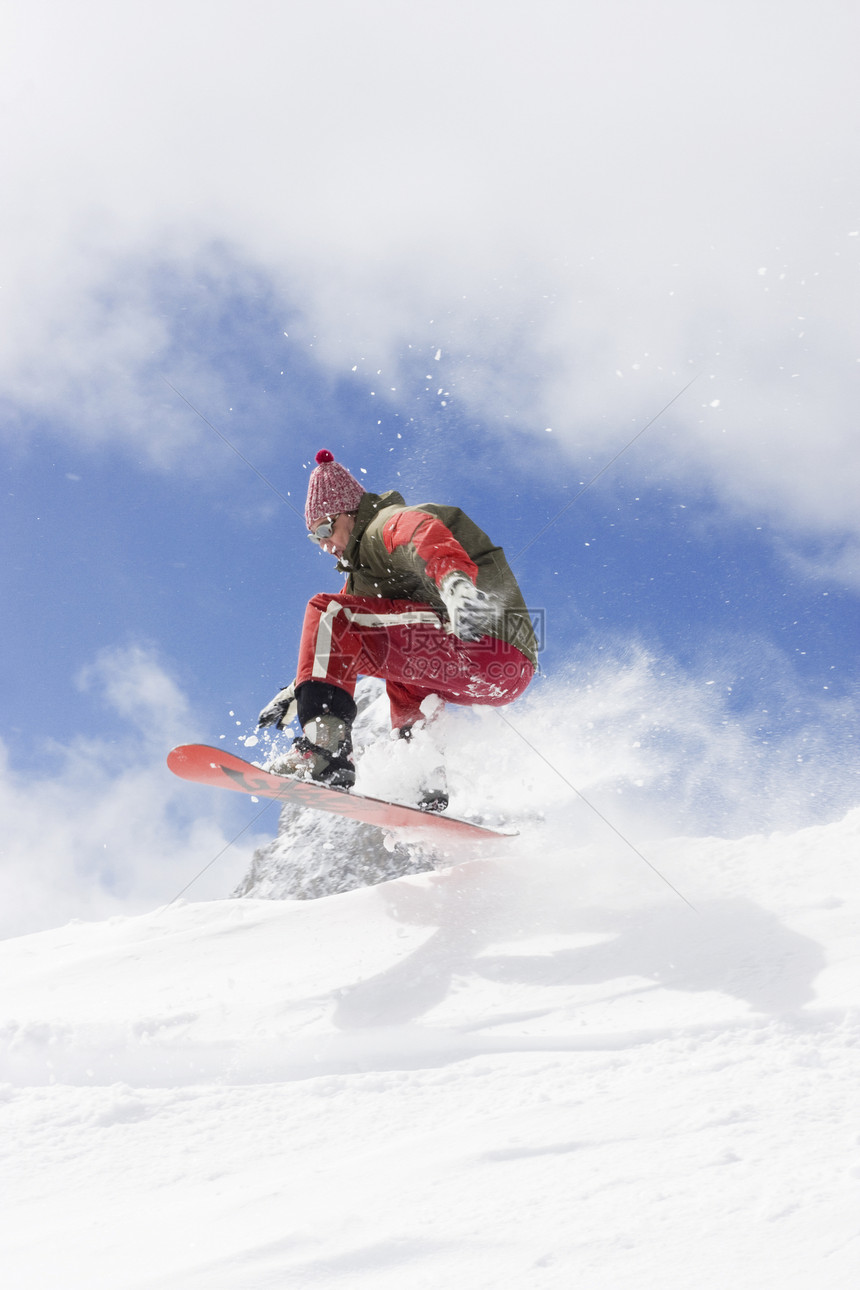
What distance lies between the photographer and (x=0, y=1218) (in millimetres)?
1955

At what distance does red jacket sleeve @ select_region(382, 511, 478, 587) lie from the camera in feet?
12.3

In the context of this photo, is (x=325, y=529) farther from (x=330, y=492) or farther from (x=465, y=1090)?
(x=465, y=1090)

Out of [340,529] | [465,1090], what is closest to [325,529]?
[340,529]

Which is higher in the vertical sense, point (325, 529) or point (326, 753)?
point (325, 529)

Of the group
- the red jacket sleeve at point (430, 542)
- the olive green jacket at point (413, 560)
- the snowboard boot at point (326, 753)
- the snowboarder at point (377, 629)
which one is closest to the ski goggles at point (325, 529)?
the snowboarder at point (377, 629)

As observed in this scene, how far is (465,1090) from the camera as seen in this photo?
2334 mm

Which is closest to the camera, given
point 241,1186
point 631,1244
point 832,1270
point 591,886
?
point 832,1270

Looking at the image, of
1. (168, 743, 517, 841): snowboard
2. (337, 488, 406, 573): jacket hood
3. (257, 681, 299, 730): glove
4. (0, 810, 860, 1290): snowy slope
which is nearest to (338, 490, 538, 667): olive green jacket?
(337, 488, 406, 573): jacket hood

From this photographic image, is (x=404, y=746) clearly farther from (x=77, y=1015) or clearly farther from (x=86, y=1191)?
(x=86, y=1191)

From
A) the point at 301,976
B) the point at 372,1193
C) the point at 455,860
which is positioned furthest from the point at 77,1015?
the point at 455,860

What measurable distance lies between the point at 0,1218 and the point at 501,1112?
1.27m

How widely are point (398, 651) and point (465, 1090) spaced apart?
2557mm

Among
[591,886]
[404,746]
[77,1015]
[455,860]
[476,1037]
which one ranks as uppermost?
[404,746]

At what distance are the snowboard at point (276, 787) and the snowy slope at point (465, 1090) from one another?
0.55 m
